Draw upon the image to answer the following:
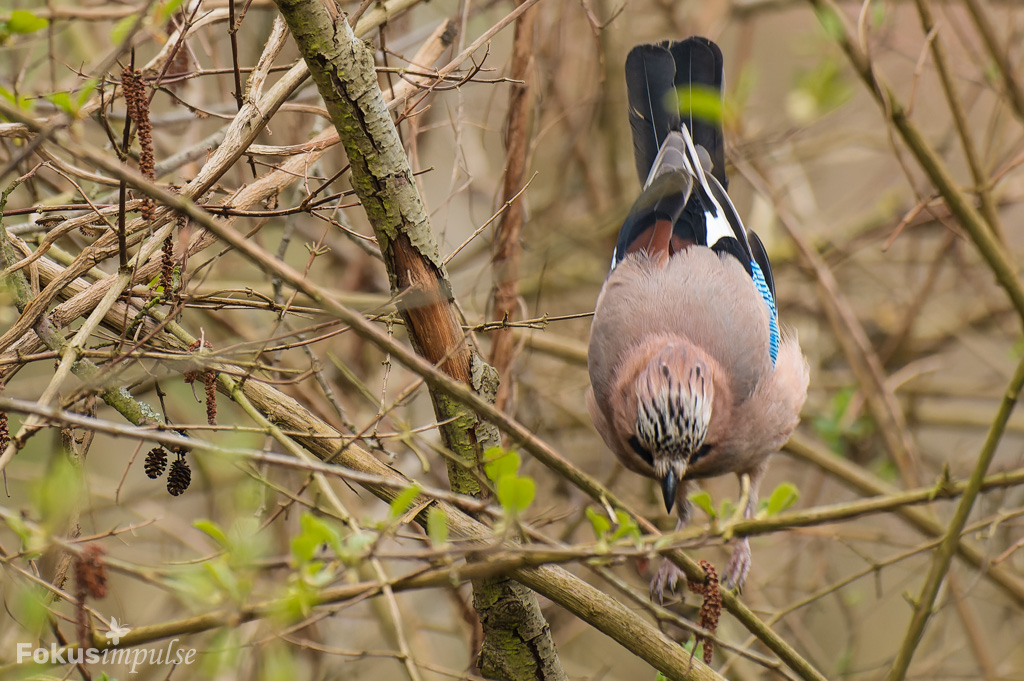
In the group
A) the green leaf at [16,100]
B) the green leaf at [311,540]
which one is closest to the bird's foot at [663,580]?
the green leaf at [311,540]

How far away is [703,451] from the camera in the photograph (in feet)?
11.5

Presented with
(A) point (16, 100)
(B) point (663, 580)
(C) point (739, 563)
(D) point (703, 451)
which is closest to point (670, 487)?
(D) point (703, 451)

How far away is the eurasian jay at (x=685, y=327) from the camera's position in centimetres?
338

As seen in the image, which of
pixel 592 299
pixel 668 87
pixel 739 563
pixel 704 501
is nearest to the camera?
pixel 704 501

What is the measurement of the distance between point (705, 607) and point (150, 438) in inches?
50.5

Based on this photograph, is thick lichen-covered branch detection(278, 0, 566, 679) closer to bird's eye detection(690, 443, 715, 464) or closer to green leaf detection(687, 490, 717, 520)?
green leaf detection(687, 490, 717, 520)

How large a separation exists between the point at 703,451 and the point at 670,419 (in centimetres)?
31

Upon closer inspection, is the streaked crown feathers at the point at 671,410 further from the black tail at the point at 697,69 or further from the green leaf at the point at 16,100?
the green leaf at the point at 16,100

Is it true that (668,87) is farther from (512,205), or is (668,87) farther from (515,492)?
(515,492)

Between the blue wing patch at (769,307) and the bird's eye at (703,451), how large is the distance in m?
0.56

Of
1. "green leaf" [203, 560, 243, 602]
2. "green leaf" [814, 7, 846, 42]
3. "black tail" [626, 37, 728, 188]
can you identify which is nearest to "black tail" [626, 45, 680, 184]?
"black tail" [626, 37, 728, 188]

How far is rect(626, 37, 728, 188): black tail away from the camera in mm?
4340

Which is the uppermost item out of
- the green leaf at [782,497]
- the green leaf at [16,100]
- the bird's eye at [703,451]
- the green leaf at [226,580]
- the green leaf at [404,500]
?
the bird's eye at [703,451]

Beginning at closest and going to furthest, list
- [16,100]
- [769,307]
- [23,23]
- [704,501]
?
Result: [704,501]
[23,23]
[16,100]
[769,307]
